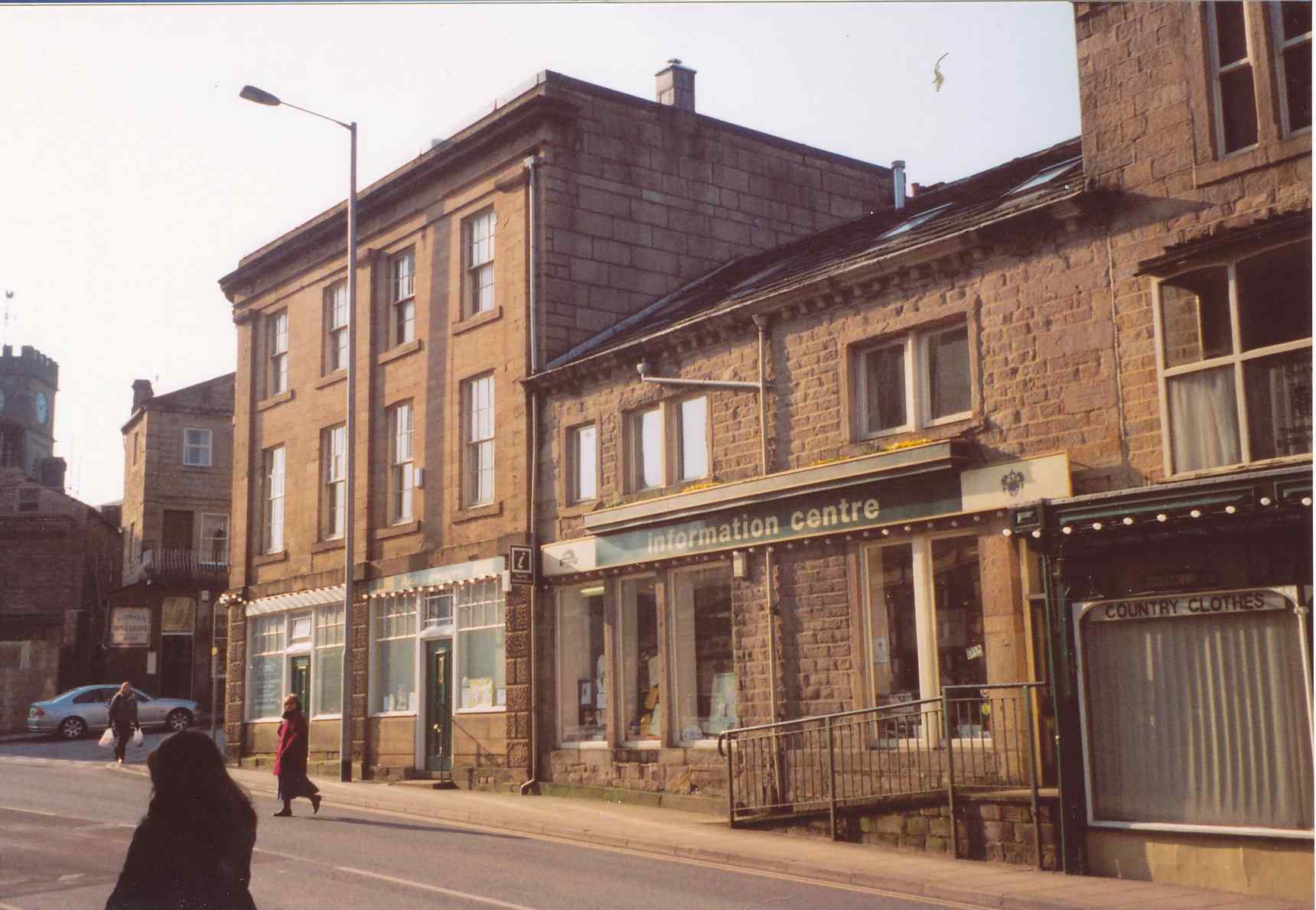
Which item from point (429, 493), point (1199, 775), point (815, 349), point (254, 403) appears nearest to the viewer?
point (1199, 775)


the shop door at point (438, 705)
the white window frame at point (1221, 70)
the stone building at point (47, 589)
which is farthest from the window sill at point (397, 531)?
the stone building at point (47, 589)

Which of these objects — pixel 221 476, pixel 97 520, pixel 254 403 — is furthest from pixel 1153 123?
pixel 97 520

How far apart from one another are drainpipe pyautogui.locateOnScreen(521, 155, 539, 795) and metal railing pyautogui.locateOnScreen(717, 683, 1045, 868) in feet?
14.7

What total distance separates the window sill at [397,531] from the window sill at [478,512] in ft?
4.34

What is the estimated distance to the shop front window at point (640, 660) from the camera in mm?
20359

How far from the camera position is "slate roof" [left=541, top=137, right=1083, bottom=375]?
1689cm

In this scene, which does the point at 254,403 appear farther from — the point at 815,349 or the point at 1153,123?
the point at 1153,123

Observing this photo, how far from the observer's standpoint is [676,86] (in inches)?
1055

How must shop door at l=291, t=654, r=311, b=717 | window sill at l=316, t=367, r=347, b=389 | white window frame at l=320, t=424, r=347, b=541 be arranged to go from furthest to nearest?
shop door at l=291, t=654, r=311, b=717
white window frame at l=320, t=424, r=347, b=541
window sill at l=316, t=367, r=347, b=389

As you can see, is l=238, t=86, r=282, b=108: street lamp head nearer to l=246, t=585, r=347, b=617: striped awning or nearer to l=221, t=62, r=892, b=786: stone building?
l=221, t=62, r=892, b=786: stone building

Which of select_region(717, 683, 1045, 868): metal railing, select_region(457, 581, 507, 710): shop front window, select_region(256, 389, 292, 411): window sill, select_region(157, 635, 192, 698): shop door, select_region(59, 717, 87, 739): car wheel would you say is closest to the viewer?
select_region(717, 683, 1045, 868): metal railing

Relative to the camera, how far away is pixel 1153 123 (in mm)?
14188

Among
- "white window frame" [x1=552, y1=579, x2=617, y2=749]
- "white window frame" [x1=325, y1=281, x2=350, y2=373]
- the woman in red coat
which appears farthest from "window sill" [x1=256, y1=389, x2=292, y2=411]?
the woman in red coat

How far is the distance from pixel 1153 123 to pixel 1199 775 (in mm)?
6345
